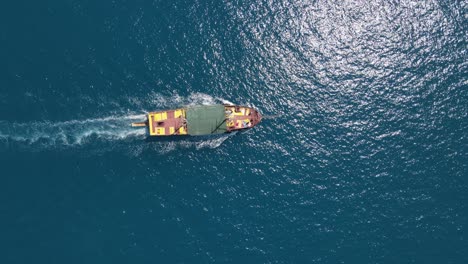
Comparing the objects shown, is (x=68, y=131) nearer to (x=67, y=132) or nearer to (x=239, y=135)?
(x=67, y=132)

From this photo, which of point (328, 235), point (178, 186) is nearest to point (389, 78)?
point (328, 235)

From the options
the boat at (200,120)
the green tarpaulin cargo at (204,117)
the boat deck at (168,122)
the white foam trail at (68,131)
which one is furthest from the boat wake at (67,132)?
the green tarpaulin cargo at (204,117)

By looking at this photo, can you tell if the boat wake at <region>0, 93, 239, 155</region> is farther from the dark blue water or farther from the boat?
the boat

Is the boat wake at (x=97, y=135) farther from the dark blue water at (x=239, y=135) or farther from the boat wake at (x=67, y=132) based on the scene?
the dark blue water at (x=239, y=135)

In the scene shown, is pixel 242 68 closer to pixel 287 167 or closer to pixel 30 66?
pixel 287 167

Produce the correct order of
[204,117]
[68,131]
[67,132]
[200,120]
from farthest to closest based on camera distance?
[68,131], [67,132], [200,120], [204,117]

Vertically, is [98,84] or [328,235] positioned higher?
[98,84]

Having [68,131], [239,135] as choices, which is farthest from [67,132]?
[239,135]
